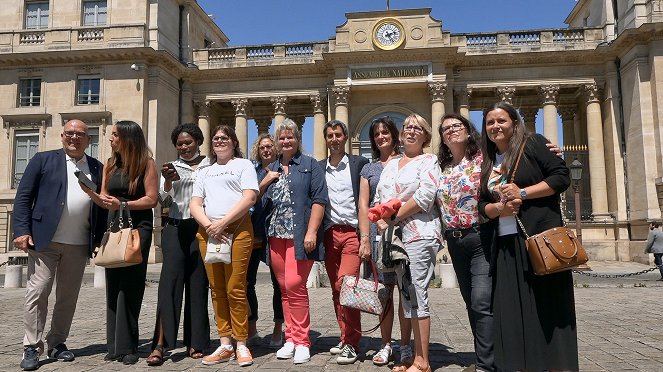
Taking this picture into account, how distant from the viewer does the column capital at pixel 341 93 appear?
24.6 meters

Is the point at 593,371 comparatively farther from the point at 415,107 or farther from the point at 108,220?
the point at 415,107

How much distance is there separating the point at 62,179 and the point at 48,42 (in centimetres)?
2299

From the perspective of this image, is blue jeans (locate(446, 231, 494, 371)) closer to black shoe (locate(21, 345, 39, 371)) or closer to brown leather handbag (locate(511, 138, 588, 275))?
brown leather handbag (locate(511, 138, 588, 275))

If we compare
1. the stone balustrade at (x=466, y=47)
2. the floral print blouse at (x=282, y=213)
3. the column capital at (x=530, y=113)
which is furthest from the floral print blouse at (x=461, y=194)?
the column capital at (x=530, y=113)

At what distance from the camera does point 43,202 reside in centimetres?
507

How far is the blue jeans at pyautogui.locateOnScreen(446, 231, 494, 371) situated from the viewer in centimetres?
400

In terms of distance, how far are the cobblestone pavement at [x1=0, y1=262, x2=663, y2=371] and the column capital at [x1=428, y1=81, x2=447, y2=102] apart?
580 inches

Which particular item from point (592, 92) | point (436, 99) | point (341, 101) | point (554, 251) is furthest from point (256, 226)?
point (592, 92)

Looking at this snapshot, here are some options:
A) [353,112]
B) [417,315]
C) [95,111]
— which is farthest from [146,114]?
[417,315]

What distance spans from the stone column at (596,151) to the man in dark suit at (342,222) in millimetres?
22097

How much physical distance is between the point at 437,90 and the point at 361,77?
3.80 meters

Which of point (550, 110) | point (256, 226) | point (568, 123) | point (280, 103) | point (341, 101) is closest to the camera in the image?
point (256, 226)

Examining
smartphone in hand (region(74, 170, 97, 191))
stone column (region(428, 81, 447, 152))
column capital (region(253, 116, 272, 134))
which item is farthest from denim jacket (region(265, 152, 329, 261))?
column capital (region(253, 116, 272, 134))

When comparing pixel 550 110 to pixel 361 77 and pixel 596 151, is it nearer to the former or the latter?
pixel 596 151
